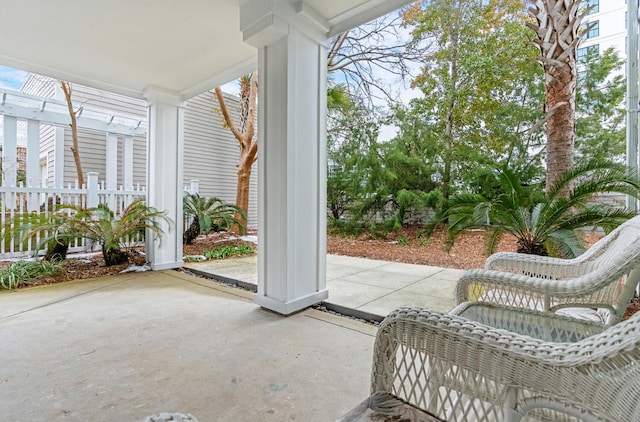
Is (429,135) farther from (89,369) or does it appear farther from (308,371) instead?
(89,369)

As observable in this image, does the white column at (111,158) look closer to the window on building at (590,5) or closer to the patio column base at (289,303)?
the patio column base at (289,303)

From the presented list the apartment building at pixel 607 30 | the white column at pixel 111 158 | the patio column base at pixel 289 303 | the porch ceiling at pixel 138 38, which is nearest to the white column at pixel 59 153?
the white column at pixel 111 158

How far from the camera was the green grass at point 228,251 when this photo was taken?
5285 millimetres

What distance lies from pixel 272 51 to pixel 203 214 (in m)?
4.09

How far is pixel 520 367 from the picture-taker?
746 mm

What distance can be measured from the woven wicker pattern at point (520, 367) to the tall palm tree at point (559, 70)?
3588 millimetres

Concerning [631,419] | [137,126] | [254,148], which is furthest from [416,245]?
[137,126]

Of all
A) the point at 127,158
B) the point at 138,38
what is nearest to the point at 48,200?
the point at 127,158

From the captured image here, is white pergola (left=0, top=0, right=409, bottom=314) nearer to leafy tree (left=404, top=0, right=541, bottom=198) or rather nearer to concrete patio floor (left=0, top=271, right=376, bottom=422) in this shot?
concrete patio floor (left=0, top=271, right=376, bottom=422)

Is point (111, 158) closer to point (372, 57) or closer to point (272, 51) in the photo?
point (272, 51)

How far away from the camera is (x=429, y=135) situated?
274 inches

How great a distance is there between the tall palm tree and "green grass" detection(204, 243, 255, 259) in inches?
185

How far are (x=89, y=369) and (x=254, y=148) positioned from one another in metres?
5.70

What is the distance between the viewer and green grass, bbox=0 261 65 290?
3373 millimetres
